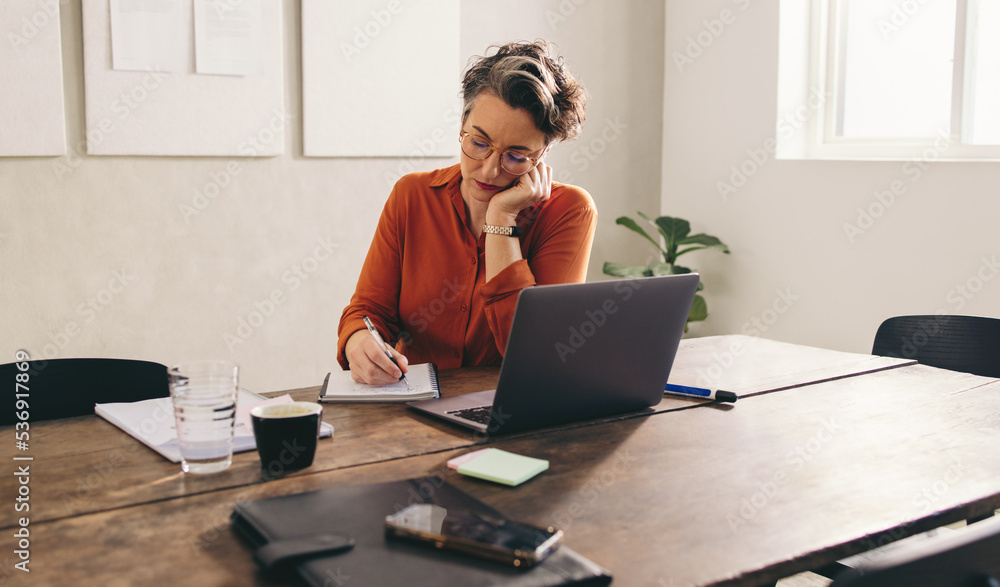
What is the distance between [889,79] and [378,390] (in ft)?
8.73

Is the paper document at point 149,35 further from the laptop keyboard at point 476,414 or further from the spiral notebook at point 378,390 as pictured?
the laptop keyboard at point 476,414

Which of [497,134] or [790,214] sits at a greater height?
[497,134]

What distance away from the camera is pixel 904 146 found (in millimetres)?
3088

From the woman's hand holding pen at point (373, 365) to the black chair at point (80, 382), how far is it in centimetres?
38

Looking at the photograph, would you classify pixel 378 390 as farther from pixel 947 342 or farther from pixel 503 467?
pixel 947 342

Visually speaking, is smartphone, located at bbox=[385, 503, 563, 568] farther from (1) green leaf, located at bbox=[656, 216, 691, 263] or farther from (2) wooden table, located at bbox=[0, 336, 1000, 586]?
(1) green leaf, located at bbox=[656, 216, 691, 263]

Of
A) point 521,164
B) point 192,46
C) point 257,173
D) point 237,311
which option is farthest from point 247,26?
point 521,164

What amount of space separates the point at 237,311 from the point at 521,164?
1.63m

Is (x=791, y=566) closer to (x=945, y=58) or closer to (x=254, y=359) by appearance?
(x=254, y=359)

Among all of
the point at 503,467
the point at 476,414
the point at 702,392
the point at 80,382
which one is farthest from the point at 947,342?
the point at 80,382

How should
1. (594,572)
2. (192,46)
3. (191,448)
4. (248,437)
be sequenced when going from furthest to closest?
(192,46) → (248,437) → (191,448) → (594,572)

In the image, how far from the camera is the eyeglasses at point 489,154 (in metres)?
1.78

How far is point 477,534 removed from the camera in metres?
0.82

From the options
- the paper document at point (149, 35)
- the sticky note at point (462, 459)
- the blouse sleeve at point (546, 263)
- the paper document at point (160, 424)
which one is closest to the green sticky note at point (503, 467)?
the sticky note at point (462, 459)
